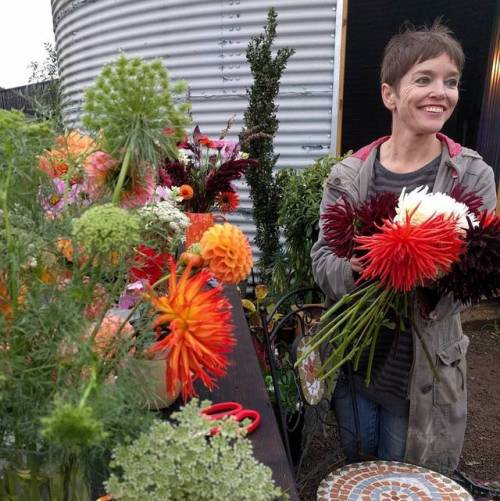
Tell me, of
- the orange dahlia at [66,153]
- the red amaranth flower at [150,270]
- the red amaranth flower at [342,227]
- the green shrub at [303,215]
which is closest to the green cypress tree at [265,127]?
the green shrub at [303,215]

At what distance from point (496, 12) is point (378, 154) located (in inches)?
160

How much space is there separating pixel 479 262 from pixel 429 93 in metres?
0.67

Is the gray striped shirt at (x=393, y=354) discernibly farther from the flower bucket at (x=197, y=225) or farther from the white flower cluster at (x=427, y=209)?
the flower bucket at (x=197, y=225)

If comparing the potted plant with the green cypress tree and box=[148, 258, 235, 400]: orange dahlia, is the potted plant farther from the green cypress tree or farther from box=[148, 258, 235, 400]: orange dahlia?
box=[148, 258, 235, 400]: orange dahlia

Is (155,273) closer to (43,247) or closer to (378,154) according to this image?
(43,247)

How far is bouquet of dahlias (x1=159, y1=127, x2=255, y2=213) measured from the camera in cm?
232

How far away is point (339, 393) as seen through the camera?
1872 millimetres

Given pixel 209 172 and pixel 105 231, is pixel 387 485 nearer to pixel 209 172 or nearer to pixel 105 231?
pixel 105 231

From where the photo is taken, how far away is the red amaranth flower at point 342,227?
116 centimetres

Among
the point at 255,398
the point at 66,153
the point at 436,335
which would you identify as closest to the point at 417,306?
the point at 436,335

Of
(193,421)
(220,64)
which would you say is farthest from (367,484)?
(220,64)

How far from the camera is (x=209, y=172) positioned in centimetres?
237

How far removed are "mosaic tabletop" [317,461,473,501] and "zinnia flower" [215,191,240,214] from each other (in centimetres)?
135

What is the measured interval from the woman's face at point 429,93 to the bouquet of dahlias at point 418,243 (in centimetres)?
43
